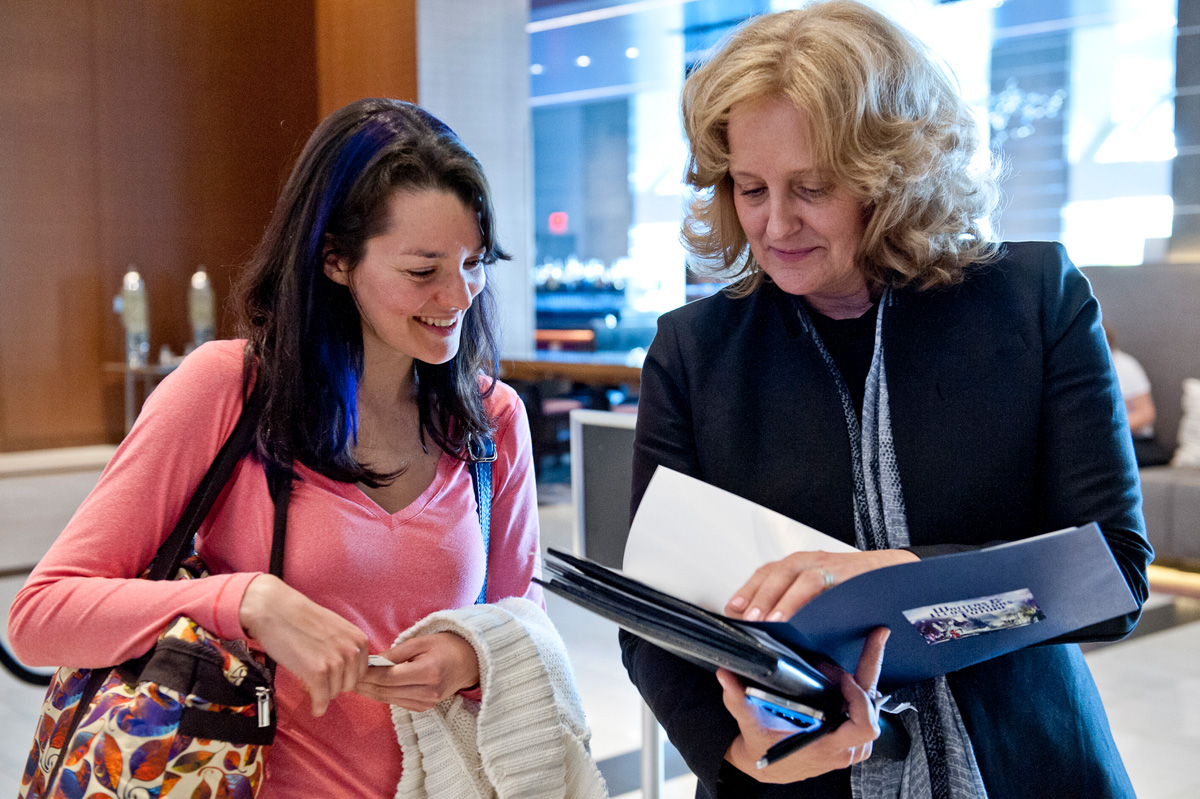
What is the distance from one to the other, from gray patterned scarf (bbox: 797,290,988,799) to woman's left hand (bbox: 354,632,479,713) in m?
0.43

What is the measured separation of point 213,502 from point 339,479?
15 centimetres

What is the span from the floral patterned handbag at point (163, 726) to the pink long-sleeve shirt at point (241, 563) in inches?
1.1

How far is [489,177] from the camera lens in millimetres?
5484

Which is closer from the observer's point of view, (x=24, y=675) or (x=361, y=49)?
(x=24, y=675)

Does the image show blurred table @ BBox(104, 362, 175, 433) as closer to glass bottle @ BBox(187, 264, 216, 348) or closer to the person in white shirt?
glass bottle @ BBox(187, 264, 216, 348)

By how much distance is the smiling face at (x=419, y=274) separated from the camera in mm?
1282

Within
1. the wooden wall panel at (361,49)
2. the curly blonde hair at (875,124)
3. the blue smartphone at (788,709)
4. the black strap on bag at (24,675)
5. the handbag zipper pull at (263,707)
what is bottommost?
the black strap on bag at (24,675)

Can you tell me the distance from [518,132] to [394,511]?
480 centimetres

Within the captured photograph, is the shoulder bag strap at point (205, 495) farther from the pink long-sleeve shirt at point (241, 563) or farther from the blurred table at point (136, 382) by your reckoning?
the blurred table at point (136, 382)

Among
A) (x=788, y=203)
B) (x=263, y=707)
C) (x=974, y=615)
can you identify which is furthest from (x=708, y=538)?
(x=263, y=707)

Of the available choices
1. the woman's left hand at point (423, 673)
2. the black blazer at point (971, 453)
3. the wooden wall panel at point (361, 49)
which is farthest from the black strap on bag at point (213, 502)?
the wooden wall panel at point (361, 49)

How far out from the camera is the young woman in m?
1.08

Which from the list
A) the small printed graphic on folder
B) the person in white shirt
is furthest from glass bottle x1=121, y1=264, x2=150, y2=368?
the small printed graphic on folder

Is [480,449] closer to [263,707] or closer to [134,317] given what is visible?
[263,707]
